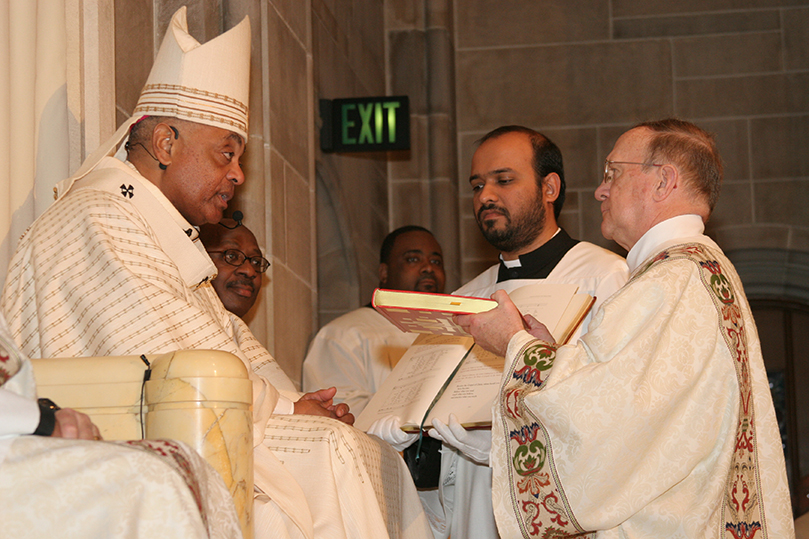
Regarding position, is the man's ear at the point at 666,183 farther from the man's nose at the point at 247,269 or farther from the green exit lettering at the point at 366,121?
the green exit lettering at the point at 366,121

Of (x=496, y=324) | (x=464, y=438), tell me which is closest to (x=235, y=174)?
(x=496, y=324)

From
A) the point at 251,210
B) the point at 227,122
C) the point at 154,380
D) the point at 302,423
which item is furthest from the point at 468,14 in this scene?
the point at 154,380

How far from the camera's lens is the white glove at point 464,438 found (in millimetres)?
3648

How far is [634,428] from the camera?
9.36ft

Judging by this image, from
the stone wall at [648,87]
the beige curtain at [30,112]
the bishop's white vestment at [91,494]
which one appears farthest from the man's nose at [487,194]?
the stone wall at [648,87]

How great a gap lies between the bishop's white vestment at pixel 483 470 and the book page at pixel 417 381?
1.30ft

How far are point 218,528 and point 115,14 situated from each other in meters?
3.05

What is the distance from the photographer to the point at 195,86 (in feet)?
12.4

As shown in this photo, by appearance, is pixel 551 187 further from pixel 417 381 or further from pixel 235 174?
pixel 235 174

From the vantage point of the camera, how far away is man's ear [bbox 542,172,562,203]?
4.91m

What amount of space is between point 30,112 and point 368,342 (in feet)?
9.67

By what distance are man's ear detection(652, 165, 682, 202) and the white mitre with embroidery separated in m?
1.60

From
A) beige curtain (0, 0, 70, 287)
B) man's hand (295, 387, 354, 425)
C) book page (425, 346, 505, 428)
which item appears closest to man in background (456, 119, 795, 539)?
book page (425, 346, 505, 428)

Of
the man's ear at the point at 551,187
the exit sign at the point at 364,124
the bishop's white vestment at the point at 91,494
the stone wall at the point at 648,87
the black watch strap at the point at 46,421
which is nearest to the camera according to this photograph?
the bishop's white vestment at the point at 91,494
